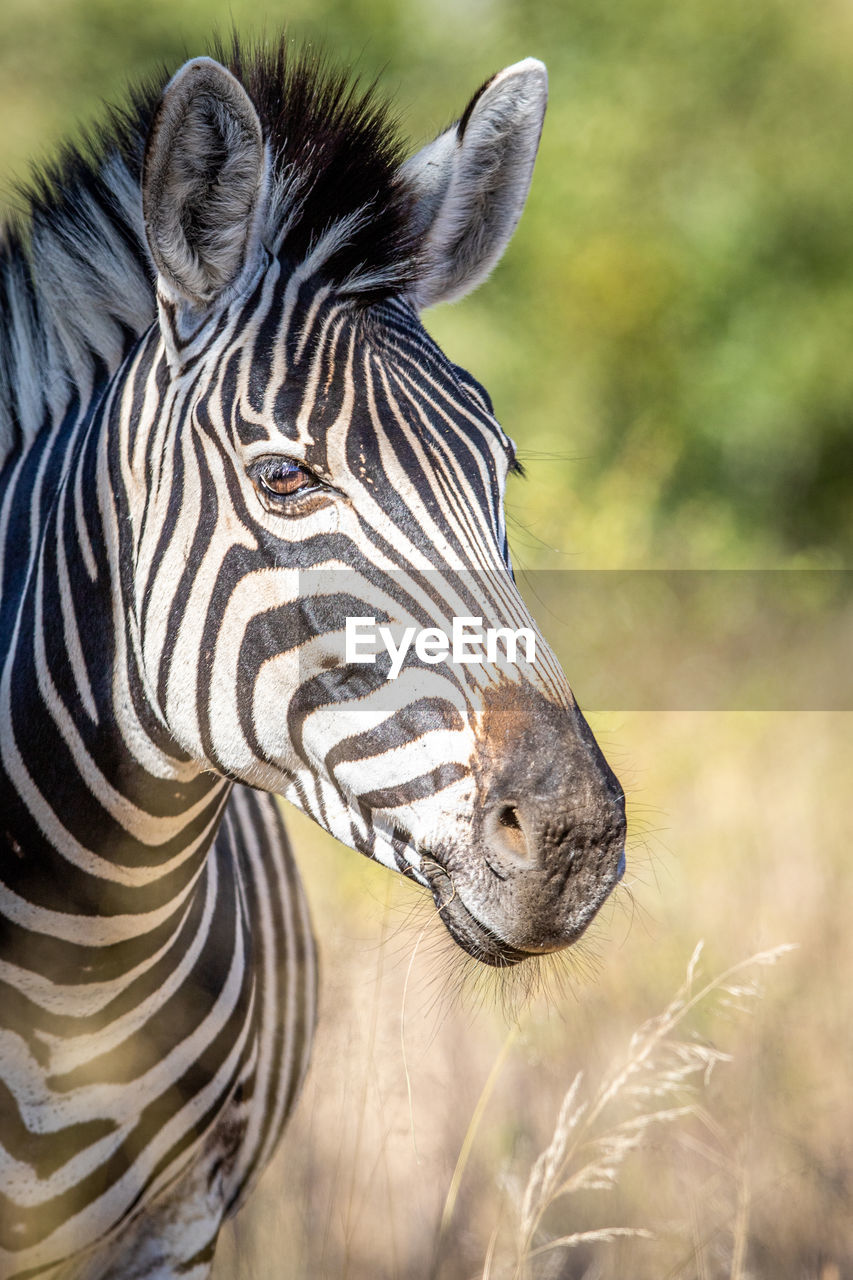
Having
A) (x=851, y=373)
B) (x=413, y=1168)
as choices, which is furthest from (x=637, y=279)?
(x=413, y=1168)

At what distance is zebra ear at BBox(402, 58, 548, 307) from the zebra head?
195mm

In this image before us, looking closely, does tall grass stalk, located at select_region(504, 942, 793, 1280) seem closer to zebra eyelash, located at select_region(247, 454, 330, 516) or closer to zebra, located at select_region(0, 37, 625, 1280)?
zebra, located at select_region(0, 37, 625, 1280)

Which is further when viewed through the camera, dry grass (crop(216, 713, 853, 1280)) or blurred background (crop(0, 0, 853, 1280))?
blurred background (crop(0, 0, 853, 1280))

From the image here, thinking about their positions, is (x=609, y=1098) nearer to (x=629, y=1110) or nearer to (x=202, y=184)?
(x=629, y=1110)

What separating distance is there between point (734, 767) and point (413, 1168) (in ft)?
12.9

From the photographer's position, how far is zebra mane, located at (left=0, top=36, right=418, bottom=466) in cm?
248

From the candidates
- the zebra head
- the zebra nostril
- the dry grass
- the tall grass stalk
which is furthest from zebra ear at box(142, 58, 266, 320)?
the tall grass stalk

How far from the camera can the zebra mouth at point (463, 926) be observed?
2061mm

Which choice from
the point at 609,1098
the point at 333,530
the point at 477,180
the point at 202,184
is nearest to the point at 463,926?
the point at 333,530

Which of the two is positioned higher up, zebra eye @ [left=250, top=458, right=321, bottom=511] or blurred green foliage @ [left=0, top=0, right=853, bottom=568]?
blurred green foliage @ [left=0, top=0, right=853, bottom=568]

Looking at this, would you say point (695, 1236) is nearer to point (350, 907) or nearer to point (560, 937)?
point (560, 937)

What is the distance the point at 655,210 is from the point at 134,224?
12.1 m

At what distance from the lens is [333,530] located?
219cm

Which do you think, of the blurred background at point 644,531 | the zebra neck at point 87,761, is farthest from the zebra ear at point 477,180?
the blurred background at point 644,531
